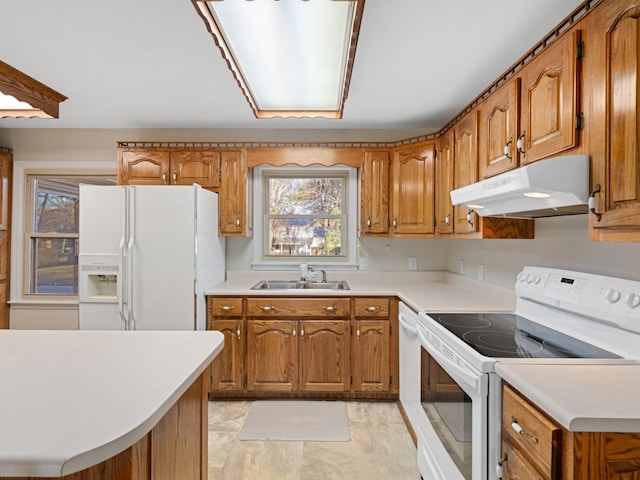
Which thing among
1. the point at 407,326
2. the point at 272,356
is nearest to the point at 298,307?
the point at 272,356

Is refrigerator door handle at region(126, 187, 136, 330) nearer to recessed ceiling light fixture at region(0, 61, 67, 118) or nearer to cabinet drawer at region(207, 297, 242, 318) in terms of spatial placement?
cabinet drawer at region(207, 297, 242, 318)

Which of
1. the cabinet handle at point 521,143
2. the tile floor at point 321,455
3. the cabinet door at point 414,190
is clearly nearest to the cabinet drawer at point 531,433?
the cabinet handle at point 521,143

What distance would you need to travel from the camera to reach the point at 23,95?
1.12 m

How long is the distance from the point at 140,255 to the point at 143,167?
3.07ft

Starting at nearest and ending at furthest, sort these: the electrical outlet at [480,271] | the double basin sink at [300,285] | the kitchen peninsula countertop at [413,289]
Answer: the kitchen peninsula countertop at [413,289], the electrical outlet at [480,271], the double basin sink at [300,285]

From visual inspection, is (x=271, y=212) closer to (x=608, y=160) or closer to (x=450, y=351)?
(x=450, y=351)

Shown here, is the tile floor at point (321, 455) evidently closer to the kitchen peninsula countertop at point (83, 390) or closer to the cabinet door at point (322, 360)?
the cabinet door at point (322, 360)

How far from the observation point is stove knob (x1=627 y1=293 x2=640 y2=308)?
128 cm

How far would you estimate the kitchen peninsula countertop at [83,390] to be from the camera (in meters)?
0.69

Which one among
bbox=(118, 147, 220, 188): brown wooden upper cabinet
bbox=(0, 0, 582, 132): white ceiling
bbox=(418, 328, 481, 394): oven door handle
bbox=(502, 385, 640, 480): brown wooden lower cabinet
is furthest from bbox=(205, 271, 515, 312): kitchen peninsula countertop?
bbox=(0, 0, 582, 132): white ceiling

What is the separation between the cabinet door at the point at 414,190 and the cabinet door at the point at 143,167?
198 cm

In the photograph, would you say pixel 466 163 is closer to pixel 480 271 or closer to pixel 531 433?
pixel 480 271

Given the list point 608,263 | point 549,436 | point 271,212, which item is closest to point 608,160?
point 608,263

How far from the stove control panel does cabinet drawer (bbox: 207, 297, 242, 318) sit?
6.51ft
